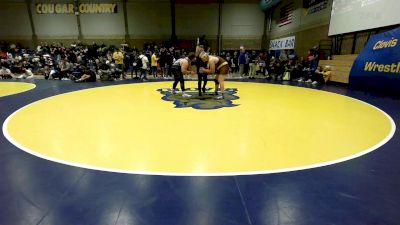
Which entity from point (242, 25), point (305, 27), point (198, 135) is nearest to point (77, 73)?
point (198, 135)

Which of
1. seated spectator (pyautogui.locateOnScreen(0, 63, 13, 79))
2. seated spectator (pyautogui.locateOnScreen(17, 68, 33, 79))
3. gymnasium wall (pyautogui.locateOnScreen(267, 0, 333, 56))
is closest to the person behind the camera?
gymnasium wall (pyautogui.locateOnScreen(267, 0, 333, 56))

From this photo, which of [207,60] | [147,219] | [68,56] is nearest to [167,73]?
[68,56]

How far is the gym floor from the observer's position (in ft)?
7.38

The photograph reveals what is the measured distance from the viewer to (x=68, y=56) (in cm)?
1762

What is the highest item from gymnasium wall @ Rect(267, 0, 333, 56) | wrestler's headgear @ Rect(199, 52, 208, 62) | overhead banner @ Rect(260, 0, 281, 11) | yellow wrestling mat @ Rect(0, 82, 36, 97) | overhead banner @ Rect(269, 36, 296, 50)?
overhead banner @ Rect(260, 0, 281, 11)

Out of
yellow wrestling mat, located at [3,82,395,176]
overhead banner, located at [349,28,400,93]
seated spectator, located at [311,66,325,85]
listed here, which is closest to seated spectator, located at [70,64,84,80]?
yellow wrestling mat, located at [3,82,395,176]

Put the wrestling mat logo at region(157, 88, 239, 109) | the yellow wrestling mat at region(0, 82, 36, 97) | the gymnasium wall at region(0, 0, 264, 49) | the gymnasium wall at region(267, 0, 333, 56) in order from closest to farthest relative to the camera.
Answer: the wrestling mat logo at region(157, 88, 239, 109), the yellow wrestling mat at region(0, 82, 36, 97), the gymnasium wall at region(267, 0, 333, 56), the gymnasium wall at region(0, 0, 264, 49)

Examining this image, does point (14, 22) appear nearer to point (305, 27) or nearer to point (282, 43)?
point (282, 43)

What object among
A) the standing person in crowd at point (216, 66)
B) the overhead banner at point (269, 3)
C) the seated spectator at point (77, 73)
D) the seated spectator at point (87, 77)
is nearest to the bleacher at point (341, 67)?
the standing person in crowd at point (216, 66)

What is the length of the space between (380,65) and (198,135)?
8.01m

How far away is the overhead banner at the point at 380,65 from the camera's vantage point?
27.3ft

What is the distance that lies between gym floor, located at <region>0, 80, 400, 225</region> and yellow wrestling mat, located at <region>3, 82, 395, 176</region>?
2 cm

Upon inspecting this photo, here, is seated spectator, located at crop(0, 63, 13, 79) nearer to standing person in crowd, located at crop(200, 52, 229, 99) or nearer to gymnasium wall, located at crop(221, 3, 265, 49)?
standing person in crowd, located at crop(200, 52, 229, 99)

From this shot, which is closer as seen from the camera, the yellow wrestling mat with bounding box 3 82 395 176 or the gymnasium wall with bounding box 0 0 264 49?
the yellow wrestling mat with bounding box 3 82 395 176
